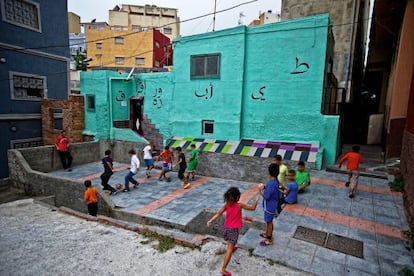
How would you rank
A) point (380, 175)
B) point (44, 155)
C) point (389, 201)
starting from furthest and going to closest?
point (44, 155) → point (380, 175) → point (389, 201)

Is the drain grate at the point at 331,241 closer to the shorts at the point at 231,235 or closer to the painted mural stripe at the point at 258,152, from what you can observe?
the shorts at the point at 231,235

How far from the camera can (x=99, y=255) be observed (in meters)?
4.49

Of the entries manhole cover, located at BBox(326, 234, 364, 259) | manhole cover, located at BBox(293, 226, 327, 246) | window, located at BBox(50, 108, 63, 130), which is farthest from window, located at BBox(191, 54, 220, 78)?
window, located at BBox(50, 108, 63, 130)

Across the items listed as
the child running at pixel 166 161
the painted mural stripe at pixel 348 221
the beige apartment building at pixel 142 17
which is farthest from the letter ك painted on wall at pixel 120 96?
the beige apartment building at pixel 142 17

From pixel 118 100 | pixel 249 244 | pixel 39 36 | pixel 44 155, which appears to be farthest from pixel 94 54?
pixel 249 244

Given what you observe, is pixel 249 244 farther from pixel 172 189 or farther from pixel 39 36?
pixel 39 36

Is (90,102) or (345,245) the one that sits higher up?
(90,102)

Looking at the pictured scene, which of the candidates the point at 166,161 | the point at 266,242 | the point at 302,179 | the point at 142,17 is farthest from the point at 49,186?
the point at 142,17

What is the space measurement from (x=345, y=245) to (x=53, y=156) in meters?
13.0

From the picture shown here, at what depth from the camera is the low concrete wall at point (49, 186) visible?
845 centimetres

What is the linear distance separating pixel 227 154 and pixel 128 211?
4815mm

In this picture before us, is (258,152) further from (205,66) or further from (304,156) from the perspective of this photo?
(205,66)

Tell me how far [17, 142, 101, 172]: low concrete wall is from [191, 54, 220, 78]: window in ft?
24.7

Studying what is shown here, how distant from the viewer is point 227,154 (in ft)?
33.3
